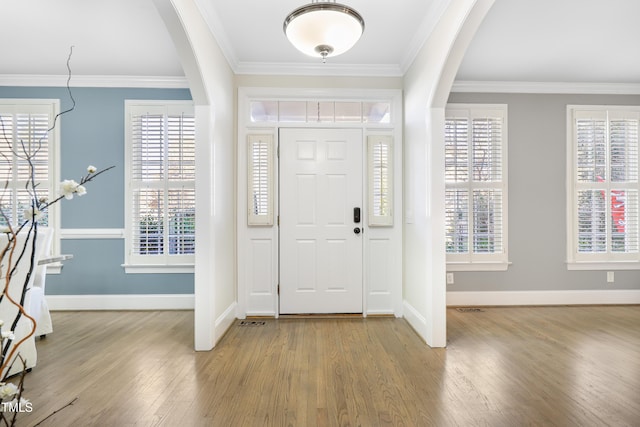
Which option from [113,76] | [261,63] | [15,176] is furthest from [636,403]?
[15,176]

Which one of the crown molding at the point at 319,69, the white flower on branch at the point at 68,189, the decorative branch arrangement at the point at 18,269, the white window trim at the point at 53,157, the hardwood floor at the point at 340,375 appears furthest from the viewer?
the white window trim at the point at 53,157

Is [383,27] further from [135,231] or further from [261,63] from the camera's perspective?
[135,231]

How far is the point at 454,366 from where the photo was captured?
2.61m

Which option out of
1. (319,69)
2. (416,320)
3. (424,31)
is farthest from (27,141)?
(416,320)

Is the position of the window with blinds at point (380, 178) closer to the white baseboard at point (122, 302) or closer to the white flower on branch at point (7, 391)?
the white baseboard at point (122, 302)

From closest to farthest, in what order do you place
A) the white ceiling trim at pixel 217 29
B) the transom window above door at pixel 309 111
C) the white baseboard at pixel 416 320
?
the white ceiling trim at pixel 217 29, the white baseboard at pixel 416 320, the transom window above door at pixel 309 111

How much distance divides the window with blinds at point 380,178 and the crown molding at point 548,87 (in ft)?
3.94

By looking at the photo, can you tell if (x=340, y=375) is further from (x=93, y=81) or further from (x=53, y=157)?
(x=93, y=81)

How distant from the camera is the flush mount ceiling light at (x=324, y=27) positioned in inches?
81.0

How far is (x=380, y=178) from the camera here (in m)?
3.88

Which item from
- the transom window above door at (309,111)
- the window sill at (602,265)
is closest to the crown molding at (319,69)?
the transom window above door at (309,111)

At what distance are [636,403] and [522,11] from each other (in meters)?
2.90

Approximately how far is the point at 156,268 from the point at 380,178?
279 cm

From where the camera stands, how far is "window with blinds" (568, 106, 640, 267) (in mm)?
4230
